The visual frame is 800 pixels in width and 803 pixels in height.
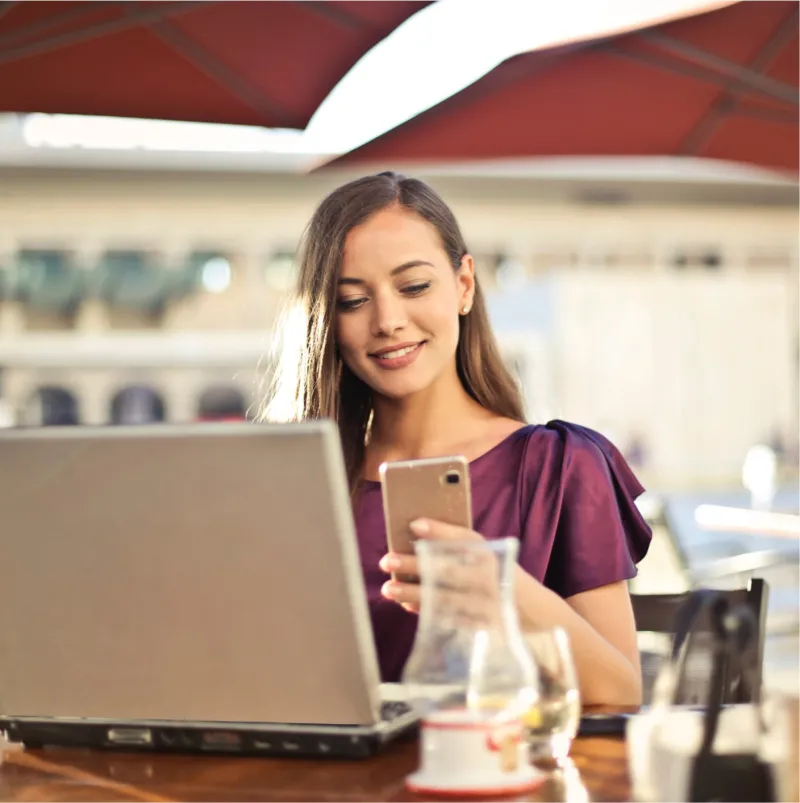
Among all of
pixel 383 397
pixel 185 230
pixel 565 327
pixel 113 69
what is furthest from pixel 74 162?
pixel 383 397

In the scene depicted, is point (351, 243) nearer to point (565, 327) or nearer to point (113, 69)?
point (113, 69)

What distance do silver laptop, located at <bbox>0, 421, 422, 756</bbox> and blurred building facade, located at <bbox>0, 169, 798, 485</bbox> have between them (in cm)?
1872

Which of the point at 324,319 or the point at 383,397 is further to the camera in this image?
the point at 383,397

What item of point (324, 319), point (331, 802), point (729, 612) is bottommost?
point (331, 802)

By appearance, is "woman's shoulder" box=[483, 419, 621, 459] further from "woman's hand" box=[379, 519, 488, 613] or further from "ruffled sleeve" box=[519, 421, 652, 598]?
"woman's hand" box=[379, 519, 488, 613]

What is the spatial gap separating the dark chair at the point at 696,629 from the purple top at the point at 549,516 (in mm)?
123

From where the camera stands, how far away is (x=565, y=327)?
21078 millimetres

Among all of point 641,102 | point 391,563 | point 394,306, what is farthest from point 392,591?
point 641,102

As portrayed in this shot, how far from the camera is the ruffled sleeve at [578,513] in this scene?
155 centimetres

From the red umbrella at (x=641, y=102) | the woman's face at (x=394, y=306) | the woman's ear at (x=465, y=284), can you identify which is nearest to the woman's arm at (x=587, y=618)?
the woman's face at (x=394, y=306)

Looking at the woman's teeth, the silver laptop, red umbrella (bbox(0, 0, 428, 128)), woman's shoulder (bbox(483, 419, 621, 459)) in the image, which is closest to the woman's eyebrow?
the woman's teeth

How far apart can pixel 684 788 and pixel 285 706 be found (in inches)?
13.5

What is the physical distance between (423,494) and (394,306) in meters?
0.55

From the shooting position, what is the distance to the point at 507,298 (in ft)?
77.0
